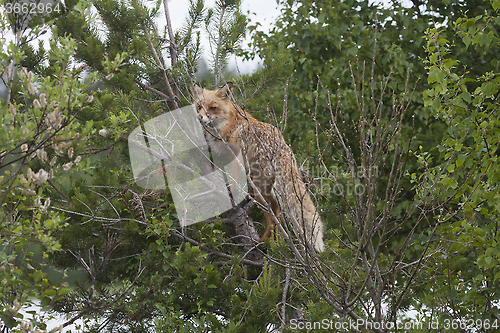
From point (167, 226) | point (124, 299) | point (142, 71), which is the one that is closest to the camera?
point (167, 226)

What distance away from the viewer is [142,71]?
13.8 feet

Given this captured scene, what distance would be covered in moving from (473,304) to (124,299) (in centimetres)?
305

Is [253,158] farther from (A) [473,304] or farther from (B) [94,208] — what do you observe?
(A) [473,304]

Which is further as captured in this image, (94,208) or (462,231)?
(94,208)

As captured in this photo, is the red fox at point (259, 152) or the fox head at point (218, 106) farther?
the fox head at point (218, 106)

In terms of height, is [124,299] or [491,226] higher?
[491,226]

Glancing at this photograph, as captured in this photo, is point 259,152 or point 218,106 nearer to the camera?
point 259,152

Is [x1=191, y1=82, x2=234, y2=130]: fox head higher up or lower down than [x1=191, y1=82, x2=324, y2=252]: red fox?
higher up

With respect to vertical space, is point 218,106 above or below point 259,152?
above

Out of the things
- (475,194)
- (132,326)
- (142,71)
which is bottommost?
(132,326)

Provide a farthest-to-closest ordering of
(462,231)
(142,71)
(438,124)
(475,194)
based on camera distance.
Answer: (438,124), (142,71), (462,231), (475,194)

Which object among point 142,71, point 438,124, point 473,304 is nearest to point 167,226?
point 142,71

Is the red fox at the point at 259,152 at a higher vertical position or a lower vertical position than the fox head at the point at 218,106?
lower

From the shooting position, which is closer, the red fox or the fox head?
the red fox
